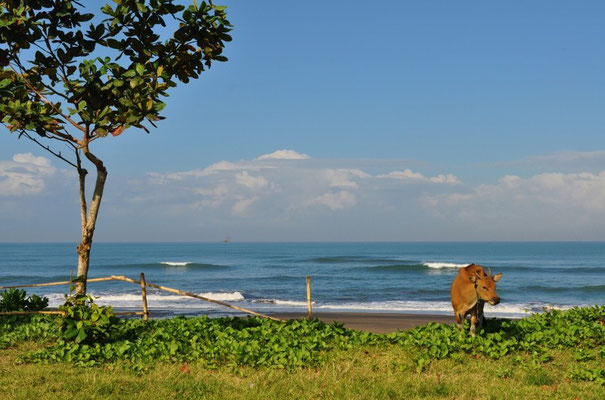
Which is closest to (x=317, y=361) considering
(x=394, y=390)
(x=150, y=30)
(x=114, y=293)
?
(x=394, y=390)

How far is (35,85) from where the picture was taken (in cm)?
1227

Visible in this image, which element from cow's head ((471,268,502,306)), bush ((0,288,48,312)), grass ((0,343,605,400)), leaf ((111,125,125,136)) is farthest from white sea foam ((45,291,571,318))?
leaf ((111,125,125,136))

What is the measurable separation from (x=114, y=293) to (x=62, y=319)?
1193 inches

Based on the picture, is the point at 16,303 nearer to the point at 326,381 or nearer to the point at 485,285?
the point at 326,381

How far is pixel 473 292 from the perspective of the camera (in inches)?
474

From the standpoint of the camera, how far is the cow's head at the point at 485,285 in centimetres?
1143

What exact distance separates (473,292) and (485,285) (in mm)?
537

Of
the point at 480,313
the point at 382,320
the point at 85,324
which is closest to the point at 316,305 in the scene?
the point at 382,320

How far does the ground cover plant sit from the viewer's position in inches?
370

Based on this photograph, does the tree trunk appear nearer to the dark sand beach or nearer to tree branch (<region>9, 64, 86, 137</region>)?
tree branch (<region>9, 64, 86, 137</region>)

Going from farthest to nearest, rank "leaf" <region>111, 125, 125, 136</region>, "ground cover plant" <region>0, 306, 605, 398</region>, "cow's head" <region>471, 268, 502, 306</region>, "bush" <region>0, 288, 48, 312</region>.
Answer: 1. "bush" <region>0, 288, 48, 312</region>
2. "leaf" <region>111, 125, 125, 136</region>
3. "cow's head" <region>471, 268, 502, 306</region>
4. "ground cover plant" <region>0, 306, 605, 398</region>

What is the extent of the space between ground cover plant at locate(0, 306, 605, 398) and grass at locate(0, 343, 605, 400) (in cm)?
3

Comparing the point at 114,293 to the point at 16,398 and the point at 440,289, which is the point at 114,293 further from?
the point at 16,398

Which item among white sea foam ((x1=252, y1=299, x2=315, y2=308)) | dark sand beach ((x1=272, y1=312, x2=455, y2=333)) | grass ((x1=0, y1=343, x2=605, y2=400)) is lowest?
white sea foam ((x1=252, y1=299, x2=315, y2=308))
